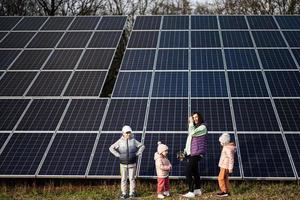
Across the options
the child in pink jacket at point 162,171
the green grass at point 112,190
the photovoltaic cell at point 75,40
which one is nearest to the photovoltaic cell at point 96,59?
the photovoltaic cell at point 75,40

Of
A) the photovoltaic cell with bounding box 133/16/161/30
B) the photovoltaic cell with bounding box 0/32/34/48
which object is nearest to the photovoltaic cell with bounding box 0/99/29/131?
the photovoltaic cell with bounding box 0/32/34/48

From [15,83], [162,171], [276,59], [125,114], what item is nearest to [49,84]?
[15,83]

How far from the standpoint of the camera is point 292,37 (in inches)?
658

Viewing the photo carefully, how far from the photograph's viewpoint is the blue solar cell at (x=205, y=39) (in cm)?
1633

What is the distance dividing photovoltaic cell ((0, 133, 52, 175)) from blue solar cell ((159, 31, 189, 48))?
6.47m

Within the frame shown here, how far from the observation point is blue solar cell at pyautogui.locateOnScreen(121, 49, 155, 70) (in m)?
15.2

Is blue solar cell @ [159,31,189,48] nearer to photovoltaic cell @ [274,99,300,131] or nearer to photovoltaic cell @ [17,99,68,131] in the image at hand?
photovoltaic cell @ [274,99,300,131]

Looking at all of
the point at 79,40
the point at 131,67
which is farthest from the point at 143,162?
the point at 79,40

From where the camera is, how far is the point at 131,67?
1517 centimetres

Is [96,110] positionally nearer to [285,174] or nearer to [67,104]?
[67,104]

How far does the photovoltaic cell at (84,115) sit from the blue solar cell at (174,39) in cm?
430

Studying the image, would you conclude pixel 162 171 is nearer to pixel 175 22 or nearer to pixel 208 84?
pixel 208 84

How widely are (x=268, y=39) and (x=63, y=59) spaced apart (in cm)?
790

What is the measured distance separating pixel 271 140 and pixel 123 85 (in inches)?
204
